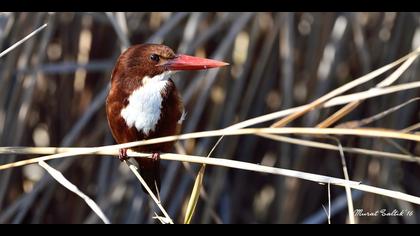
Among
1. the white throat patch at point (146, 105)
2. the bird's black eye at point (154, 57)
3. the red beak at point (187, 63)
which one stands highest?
the bird's black eye at point (154, 57)

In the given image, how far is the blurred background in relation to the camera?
7.16 feet

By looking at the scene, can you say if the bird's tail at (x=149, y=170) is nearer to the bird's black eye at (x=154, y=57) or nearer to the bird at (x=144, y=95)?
the bird at (x=144, y=95)

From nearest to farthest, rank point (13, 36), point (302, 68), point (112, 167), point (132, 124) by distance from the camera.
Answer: point (132, 124) < point (13, 36) < point (112, 167) < point (302, 68)

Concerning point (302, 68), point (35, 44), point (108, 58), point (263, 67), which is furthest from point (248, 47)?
point (35, 44)

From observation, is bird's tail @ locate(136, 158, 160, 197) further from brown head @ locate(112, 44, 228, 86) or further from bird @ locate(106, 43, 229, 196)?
brown head @ locate(112, 44, 228, 86)

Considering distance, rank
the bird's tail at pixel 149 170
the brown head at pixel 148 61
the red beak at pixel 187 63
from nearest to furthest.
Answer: the red beak at pixel 187 63, the brown head at pixel 148 61, the bird's tail at pixel 149 170

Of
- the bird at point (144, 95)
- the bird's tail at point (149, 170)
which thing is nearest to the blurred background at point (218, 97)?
the bird's tail at point (149, 170)

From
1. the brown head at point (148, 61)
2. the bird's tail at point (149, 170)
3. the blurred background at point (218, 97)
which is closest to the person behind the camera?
the brown head at point (148, 61)

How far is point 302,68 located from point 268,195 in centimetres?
51

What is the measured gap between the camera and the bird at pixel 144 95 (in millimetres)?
1604

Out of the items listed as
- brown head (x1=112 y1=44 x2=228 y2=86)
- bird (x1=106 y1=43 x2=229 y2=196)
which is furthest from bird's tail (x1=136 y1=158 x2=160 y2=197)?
brown head (x1=112 y1=44 x2=228 y2=86)

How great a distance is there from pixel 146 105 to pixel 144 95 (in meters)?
0.03
